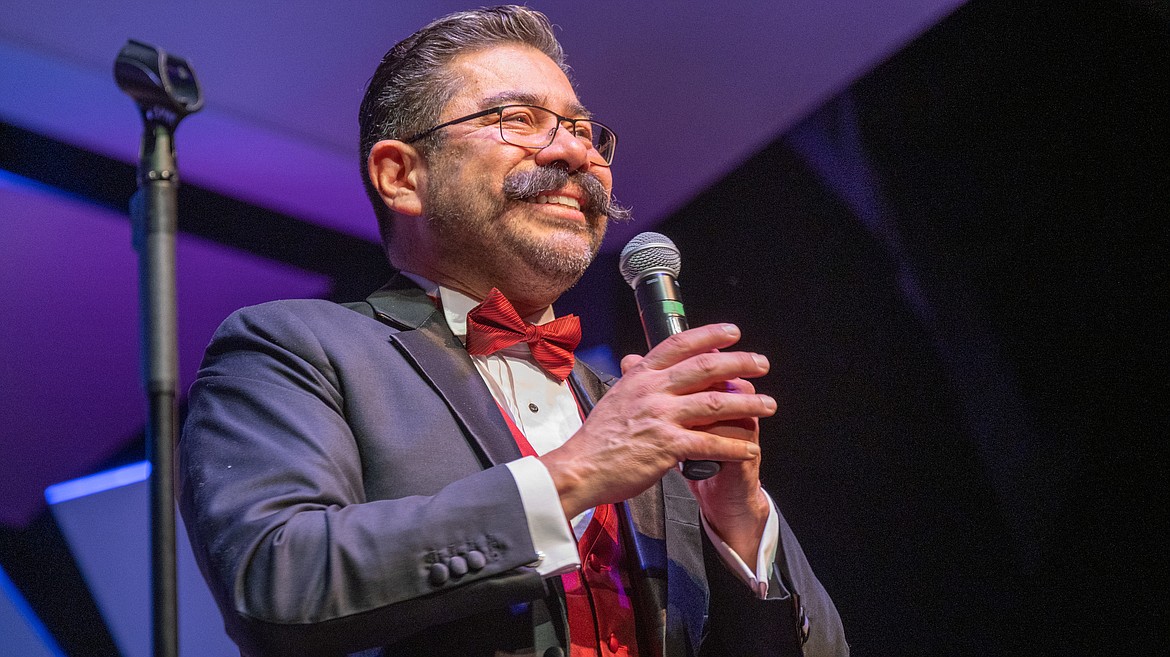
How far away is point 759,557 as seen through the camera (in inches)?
55.1

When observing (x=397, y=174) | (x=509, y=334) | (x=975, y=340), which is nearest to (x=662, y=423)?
(x=509, y=334)

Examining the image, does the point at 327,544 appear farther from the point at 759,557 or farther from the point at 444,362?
the point at 759,557

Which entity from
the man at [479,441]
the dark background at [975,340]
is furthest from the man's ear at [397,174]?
the dark background at [975,340]

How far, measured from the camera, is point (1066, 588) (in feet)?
7.38

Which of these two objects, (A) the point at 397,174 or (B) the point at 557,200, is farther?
(A) the point at 397,174

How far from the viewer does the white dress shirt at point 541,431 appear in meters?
1.09

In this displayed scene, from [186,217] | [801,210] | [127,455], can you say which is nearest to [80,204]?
[186,217]

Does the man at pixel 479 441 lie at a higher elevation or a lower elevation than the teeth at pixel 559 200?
lower

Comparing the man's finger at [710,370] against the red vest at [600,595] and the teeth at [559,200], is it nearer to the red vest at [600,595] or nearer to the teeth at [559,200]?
the red vest at [600,595]

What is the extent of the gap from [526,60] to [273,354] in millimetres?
943

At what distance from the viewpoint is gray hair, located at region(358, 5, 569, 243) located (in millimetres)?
1897

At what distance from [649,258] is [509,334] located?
0.40 m

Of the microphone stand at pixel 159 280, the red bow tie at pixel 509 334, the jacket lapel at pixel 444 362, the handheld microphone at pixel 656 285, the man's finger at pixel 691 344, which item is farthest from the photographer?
the red bow tie at pixel 509 334

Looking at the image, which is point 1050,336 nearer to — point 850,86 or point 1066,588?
point 1066,588
